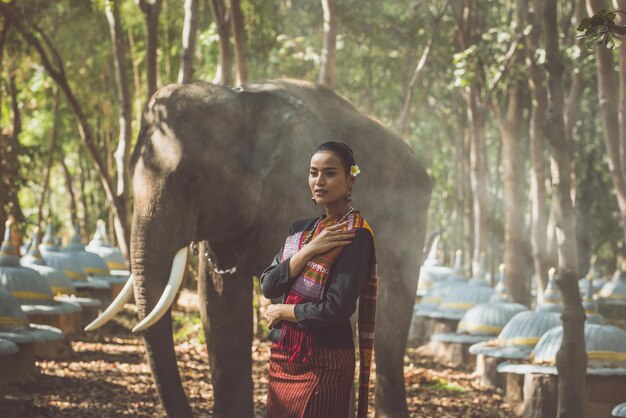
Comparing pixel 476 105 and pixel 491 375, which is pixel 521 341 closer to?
pixel 491 375

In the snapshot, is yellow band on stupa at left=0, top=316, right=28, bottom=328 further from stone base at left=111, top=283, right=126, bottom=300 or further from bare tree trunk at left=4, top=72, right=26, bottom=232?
bare tree trunk at left=4, top=72, right=26, bottom=232

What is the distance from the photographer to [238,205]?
6.90 meters

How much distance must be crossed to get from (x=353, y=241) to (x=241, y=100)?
3448 mm

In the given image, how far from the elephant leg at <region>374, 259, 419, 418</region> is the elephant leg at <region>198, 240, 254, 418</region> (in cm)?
112

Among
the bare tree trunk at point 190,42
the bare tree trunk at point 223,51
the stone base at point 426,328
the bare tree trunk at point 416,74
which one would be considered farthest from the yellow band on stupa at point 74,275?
the bare tree trunk at point 416,74

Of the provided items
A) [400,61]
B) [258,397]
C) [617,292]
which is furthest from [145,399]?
[400,61]

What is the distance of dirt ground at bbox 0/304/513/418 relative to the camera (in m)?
8.27

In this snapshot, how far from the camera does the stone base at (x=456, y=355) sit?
12.2 meters

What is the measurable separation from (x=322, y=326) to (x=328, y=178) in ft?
1.81

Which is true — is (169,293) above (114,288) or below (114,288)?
below

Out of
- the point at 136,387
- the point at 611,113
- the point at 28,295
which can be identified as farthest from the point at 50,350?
the point at 611,113

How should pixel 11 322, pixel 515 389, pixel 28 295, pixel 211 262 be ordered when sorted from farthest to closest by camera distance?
pixel 28 295 < pixel 515 389 < pixel 11 322 < pixel 211 262

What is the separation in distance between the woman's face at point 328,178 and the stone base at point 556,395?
4374 millimetres

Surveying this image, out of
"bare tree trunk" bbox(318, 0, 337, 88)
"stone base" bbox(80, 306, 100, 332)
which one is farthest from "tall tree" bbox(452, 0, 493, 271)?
"stone base" bbox(80, 306, 100, 332)
